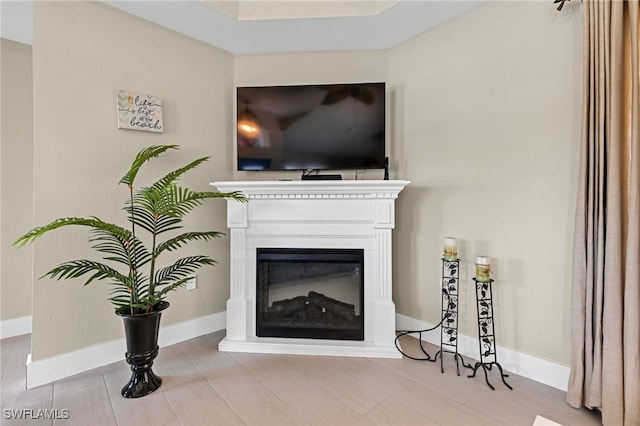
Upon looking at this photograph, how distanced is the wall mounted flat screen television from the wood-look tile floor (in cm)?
148

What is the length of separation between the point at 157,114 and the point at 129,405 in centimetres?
Answer: 190

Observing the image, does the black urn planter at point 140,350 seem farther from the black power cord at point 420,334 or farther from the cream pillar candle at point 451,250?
the cream pillar candle at point 451,250

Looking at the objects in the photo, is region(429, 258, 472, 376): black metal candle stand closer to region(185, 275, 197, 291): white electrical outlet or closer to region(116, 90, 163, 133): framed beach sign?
region(185, 275, 197, 291): white electrical outlet

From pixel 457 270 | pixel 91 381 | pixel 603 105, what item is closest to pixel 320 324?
pixel 457 270

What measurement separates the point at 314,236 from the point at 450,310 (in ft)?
3.66

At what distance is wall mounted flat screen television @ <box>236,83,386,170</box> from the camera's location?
2283mm

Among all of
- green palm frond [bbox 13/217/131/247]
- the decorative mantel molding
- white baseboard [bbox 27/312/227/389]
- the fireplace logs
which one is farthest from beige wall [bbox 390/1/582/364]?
green palm frond [bbox 13/217/131/247]

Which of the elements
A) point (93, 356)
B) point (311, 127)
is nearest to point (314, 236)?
point (311, 127)

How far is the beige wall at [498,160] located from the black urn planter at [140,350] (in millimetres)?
1858

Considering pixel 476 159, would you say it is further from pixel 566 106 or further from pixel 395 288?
pixel 395 288

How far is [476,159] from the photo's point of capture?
2.03m

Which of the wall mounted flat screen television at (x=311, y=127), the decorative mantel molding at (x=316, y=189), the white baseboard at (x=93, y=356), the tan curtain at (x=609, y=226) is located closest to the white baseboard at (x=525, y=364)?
the tan curtain at (x=609, y=226)

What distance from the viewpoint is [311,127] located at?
7.67 ft

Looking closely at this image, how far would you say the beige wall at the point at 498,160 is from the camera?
1.69m
